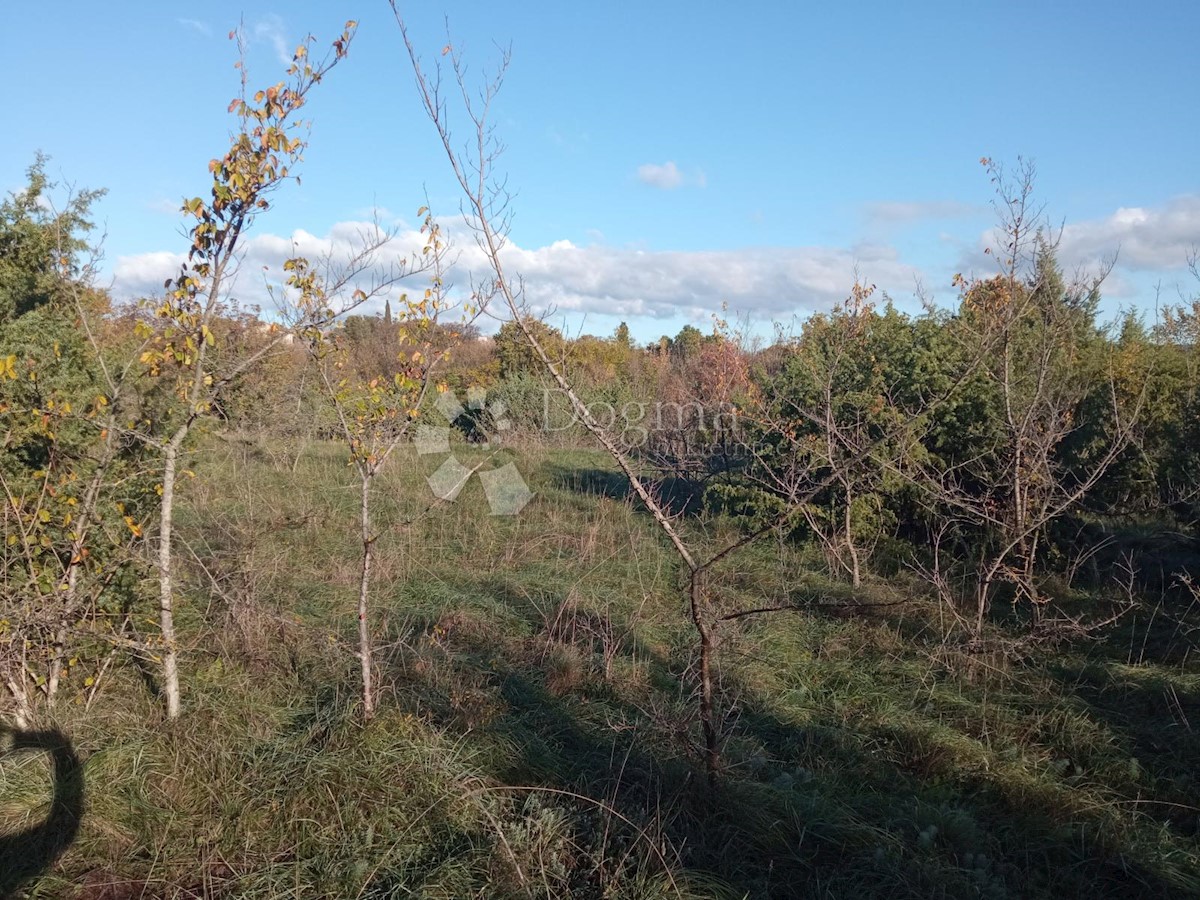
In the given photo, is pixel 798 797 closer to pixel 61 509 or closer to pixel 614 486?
pixel 61 509

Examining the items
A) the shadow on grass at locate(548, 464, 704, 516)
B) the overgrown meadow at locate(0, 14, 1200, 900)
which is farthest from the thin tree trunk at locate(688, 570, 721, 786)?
the shadow on grass at locate(548, 464, 704, 516)

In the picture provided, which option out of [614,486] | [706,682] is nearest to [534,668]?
[706,682]

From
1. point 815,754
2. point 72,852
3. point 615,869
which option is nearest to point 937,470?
point 815,754

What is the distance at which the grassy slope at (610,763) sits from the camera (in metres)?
2.91

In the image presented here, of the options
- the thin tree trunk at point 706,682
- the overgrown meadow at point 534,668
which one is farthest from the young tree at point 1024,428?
the thin tree trunk at point 706,682

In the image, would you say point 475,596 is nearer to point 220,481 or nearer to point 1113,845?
point 1113,845

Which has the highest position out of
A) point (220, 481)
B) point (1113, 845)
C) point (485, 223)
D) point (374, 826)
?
point (485, 223)

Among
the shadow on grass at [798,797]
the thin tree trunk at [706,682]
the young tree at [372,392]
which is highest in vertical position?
the young tree at [372,392]

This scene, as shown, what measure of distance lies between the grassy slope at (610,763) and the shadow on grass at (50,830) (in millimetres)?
65

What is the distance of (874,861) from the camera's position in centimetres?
290

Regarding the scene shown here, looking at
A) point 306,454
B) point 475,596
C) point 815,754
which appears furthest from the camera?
point 306,454

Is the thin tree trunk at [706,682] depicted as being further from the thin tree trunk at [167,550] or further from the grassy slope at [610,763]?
the thin tree trunk at [167,550]

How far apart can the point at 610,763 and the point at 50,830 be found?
2.13m

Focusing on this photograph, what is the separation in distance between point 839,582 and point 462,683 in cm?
341
